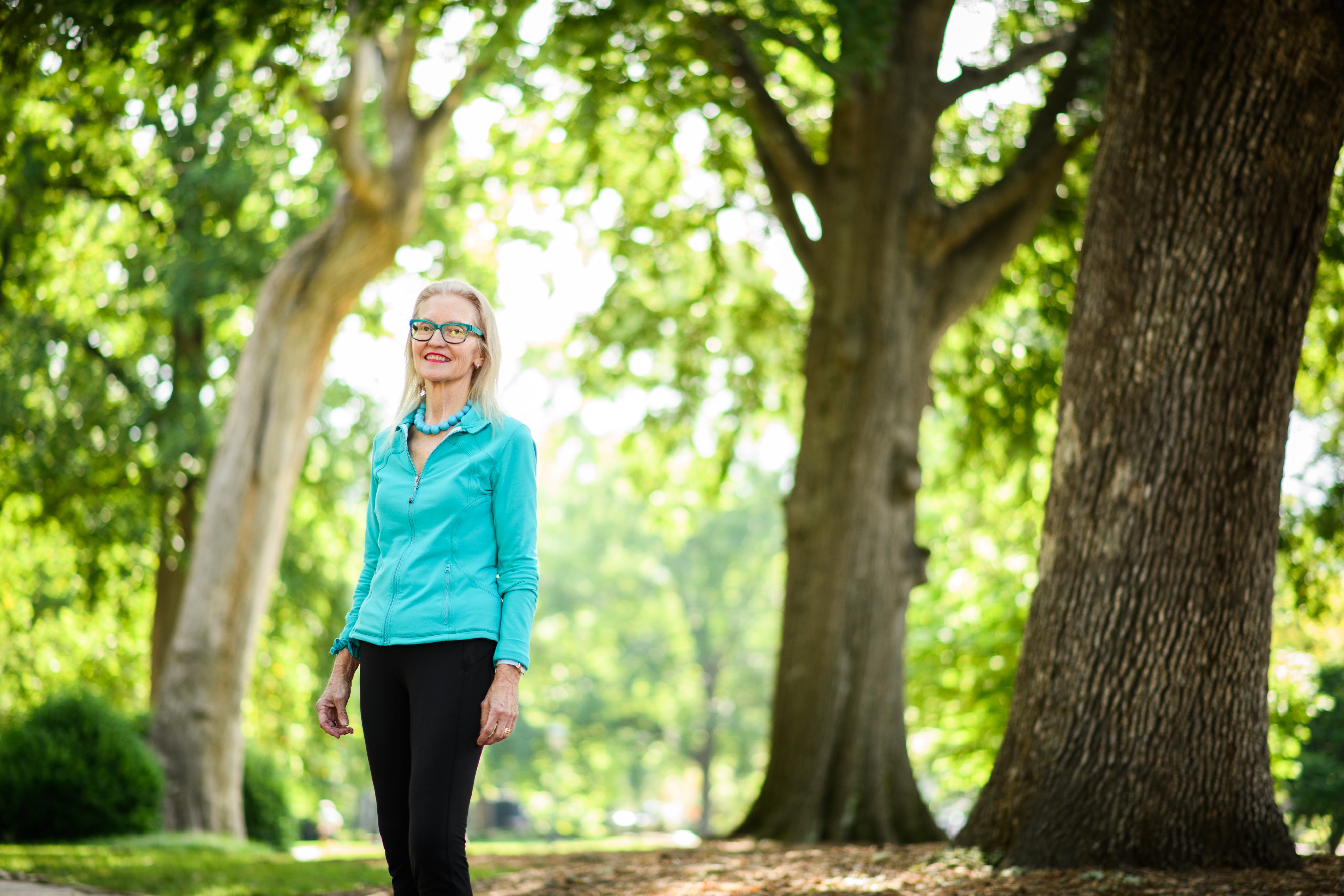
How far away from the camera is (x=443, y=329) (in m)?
3.34

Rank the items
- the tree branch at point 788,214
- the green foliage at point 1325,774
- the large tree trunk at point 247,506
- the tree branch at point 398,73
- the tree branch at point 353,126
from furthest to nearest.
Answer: the green foliage at point 1325,774, the tree branch at point 398,73, the tree branch at point 353,126, the large tree trunk at point 247,506, the tree branch at point 788,214

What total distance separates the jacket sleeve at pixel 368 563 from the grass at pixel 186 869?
3.17m

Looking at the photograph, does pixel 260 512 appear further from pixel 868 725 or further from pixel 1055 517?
pixel 1055 517

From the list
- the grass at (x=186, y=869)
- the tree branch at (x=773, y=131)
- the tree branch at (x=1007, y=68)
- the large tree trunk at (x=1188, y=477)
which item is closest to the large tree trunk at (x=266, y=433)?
the grass at (x=186, y=869)

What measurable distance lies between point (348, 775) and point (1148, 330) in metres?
22.8

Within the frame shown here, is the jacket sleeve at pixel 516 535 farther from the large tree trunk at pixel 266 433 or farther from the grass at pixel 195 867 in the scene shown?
the large tree trunk at pixel 266 433

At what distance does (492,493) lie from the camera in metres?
3.24

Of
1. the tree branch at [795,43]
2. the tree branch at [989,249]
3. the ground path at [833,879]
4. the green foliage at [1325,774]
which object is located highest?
the tree branch at [795,43]

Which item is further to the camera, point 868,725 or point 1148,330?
point 868,725

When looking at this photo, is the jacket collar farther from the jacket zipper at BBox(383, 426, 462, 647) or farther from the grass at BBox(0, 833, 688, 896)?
the grass at BBox(0, 833, 688, 896)

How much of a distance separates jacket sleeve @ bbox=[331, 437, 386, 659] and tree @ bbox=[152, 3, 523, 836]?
738cm

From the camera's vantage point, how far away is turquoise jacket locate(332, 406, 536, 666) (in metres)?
3.07

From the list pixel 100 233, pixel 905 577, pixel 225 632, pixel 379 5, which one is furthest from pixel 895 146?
pixel 100 233

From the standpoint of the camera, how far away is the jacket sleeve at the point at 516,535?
10.2ft
